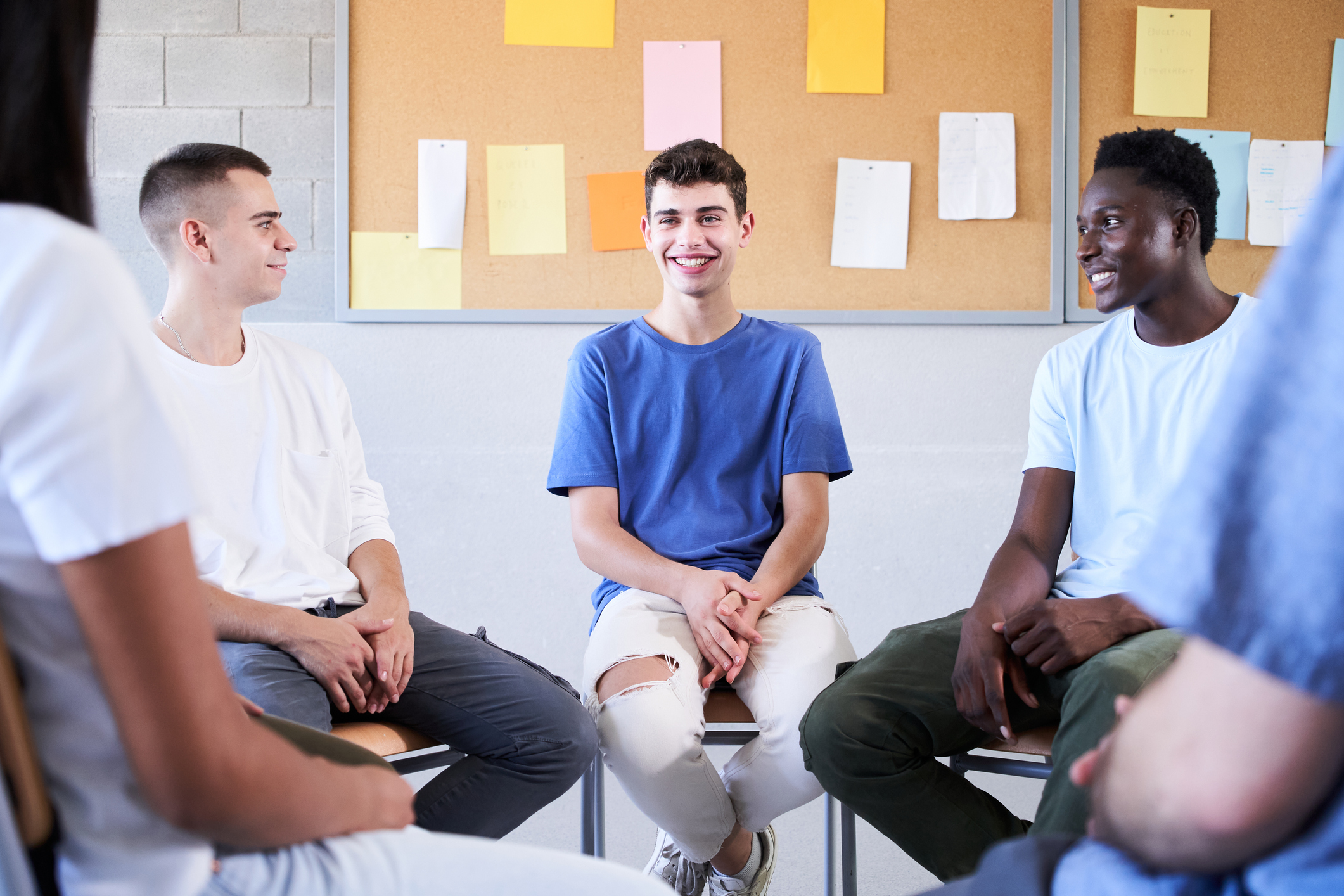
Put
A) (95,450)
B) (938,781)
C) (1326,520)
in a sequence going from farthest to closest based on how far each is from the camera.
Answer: (938,781), (95,450), (1326,520)

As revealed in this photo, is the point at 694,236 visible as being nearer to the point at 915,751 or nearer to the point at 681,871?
the point at 915,751

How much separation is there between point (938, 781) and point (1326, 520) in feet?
3.59

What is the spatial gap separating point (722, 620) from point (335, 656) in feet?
1.85

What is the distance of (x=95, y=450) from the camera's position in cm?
47

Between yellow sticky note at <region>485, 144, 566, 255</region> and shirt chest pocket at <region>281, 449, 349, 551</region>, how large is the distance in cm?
80

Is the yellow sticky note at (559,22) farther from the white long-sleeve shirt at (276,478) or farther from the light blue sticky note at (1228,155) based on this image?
the light blue sticky note at (1228,155)

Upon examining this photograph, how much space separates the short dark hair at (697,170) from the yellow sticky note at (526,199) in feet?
1.42

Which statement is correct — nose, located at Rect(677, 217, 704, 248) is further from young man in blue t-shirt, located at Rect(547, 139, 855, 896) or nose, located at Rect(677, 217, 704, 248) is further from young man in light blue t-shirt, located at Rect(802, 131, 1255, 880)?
young man in light blue t-shirt, located at Rect(802, 131, 1255, 880)

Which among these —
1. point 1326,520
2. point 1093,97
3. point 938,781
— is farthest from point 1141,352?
point 1326,520

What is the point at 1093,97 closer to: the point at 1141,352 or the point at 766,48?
the point at 766,48

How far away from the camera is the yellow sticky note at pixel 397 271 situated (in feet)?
7.27

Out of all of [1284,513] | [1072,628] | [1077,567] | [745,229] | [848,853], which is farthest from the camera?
[745,229]

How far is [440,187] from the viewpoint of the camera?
221cm

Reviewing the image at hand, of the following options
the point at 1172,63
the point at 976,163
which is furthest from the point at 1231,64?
the point at 976,163
